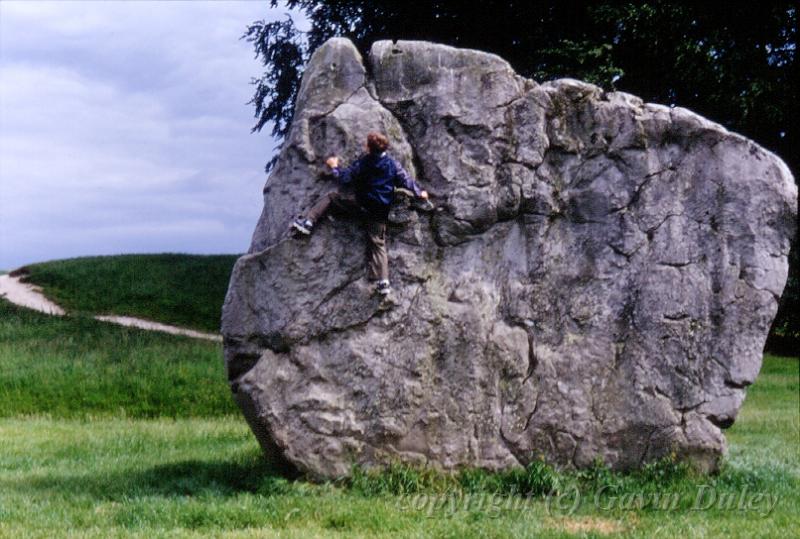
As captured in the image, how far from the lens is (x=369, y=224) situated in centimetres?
1001

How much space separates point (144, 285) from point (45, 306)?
286 centimetres

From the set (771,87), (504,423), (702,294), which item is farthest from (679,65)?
(504,423)

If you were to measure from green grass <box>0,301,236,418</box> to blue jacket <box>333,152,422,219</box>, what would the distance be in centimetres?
828

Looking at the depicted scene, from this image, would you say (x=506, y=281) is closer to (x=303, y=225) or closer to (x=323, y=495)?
(x=303, y=225)

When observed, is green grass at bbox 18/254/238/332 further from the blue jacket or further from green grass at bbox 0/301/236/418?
the blue jacket

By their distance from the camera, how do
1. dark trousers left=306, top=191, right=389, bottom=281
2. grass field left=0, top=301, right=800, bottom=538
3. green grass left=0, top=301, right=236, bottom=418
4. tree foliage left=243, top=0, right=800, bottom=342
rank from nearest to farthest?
grass field left=0, top=301, right=800, bottom=538 → dark trousers left=306, top=191, right=389, bottom=281 → green grass left=0, top=301, right=236, bottom=418 → tree foliage left=243, top=0, right=800, bottom=342

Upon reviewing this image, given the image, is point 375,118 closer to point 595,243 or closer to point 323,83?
point 323,83

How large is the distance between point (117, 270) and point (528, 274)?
22.6 m

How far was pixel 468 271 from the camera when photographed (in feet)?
34.0

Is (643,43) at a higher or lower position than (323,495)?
higher

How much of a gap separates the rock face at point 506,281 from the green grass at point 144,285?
54.7 feet

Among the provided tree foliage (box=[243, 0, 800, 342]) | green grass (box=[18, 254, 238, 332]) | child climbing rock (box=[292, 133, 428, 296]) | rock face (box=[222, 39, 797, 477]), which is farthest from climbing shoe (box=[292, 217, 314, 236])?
green grass (box=[18, 254, 238, 332])

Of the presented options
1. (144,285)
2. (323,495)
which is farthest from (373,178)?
(144,285)

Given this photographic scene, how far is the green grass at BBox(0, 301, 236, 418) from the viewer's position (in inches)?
670
